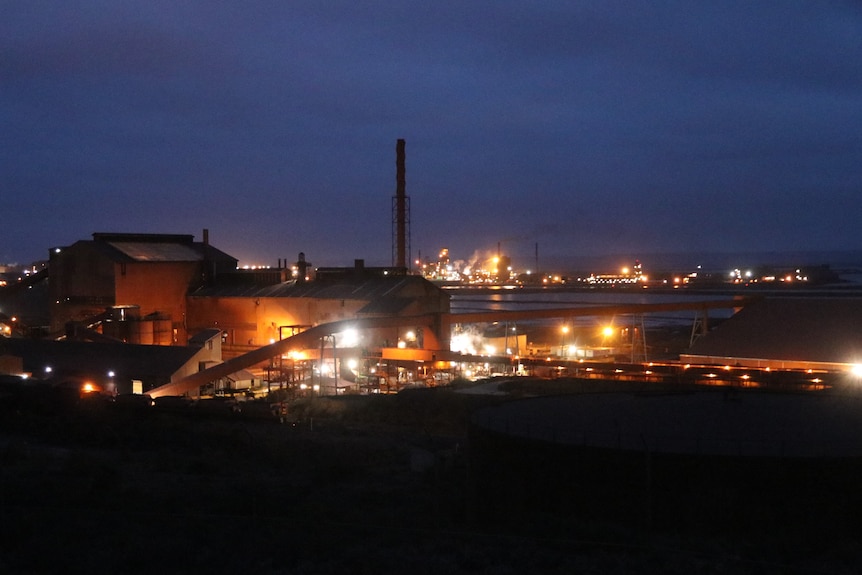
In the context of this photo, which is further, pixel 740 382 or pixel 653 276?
pixel 653 276

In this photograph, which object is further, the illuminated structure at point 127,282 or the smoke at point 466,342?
the smoke at point 466,342

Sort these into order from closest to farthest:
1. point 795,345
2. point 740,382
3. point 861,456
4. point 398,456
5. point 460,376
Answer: point 861,456 → point 398,456 → point 740,382 → point 795,345 → point 460,376

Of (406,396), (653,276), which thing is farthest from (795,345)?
(653,276)

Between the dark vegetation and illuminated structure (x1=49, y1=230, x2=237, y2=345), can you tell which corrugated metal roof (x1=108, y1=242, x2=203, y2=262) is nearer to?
illuminated structure (x1=49, y1=230, x2=237, y2=345)

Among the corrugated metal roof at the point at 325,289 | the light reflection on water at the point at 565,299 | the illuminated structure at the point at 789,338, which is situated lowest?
the illuminated structure at the point at 789,338

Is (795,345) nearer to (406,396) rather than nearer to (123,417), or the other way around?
(406,396)

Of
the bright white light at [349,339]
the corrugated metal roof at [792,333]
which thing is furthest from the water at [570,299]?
the bright white light at [349,339]

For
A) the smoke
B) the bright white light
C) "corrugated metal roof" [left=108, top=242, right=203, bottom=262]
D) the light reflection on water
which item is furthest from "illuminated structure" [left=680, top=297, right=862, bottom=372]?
the light reflection on water

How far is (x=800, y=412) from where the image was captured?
11805mm

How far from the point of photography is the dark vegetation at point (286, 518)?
7.90 metres

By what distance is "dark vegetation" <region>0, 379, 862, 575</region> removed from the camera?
311 inches

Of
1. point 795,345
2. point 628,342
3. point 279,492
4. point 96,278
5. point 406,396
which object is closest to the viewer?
point 279,492

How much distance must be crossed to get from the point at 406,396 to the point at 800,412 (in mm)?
12930

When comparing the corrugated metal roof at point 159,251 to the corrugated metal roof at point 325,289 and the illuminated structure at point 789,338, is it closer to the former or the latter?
the corrugated metal roof at point 325,289
